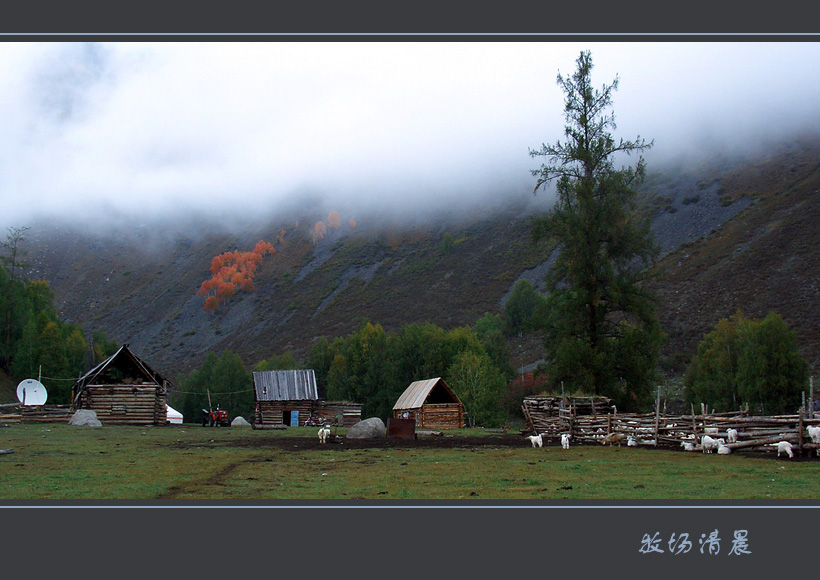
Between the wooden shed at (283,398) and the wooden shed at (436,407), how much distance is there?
432 inches

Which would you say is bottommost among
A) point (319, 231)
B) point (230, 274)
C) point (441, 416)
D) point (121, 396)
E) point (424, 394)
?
point (441, 416)

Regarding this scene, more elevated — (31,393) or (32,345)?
(32,345)

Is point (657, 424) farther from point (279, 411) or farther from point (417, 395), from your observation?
point (279, 411)

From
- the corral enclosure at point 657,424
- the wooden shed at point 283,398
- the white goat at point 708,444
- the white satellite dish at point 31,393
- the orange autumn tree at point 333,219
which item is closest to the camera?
the corral enclosure at point 657,424

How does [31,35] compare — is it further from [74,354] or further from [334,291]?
[334,291]

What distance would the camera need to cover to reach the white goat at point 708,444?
850 inches

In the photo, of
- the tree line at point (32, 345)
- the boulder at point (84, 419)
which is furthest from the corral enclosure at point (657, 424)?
the tree line at point (32, 345)

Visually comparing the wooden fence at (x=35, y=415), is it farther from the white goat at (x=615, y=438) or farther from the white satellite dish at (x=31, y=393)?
the white goat at (x=615, y=438)

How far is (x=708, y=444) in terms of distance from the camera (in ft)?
70.9

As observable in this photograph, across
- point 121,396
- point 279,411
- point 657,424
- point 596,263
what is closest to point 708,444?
point 657,424

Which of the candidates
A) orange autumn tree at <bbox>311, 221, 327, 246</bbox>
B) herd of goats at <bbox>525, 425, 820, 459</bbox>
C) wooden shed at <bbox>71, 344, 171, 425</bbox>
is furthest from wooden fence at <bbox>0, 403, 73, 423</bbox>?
orange autumn tree at <bbox>311, 221, 327, 246</bbox>

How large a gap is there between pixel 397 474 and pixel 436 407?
32.9 metres

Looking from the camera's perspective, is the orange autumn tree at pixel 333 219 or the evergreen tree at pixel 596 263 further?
the orange autumn tree at pixel 333 219
